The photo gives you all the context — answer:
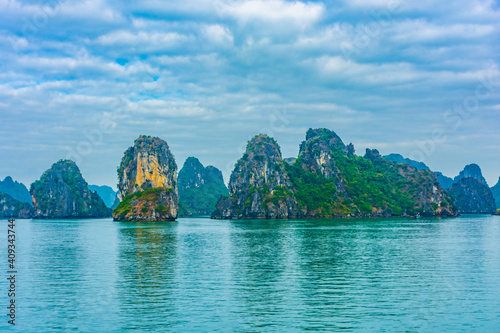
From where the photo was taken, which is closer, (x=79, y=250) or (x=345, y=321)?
(x=345, y=321)

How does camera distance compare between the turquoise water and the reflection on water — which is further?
the reflection on water

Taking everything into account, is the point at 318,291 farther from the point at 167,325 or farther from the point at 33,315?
the point at 33,315

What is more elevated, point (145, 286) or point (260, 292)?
point (145, 286)

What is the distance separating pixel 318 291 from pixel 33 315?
927 inches

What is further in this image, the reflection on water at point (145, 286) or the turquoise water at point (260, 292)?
the reflection on water at point (145, 286)

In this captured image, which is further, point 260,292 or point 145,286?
point 145,286

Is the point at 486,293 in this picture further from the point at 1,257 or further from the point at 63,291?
the point at 1,257

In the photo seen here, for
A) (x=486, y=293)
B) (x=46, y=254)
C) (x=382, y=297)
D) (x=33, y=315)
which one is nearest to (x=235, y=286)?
(x=382, y=297)

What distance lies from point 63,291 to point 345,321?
2615 centimetres

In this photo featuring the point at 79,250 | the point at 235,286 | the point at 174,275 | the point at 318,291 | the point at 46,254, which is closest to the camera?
the point at 318,291

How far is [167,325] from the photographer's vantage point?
110 ft

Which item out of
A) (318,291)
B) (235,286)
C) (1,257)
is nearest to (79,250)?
(1,257)

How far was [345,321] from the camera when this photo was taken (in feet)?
112

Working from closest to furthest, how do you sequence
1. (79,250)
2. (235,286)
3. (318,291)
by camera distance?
(318,291) < (235,286) < (79,250)
